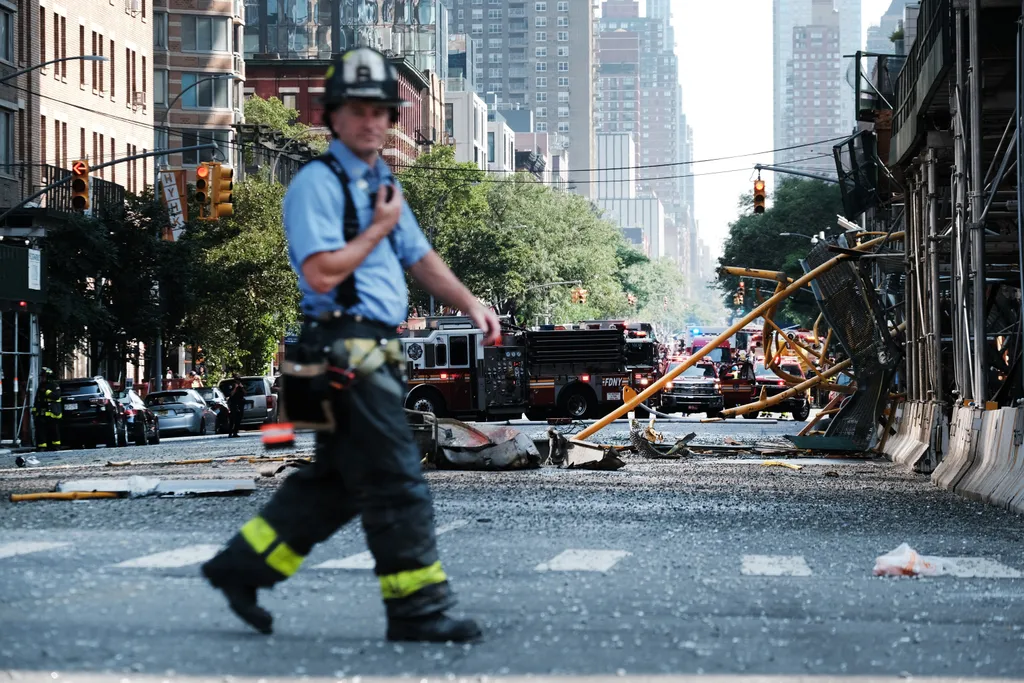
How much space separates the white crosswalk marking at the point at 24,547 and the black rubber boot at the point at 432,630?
3.91m

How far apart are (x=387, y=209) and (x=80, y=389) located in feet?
110

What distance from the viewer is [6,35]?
175 feet

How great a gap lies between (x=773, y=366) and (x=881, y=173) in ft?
16.7

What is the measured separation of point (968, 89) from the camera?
21188 mm

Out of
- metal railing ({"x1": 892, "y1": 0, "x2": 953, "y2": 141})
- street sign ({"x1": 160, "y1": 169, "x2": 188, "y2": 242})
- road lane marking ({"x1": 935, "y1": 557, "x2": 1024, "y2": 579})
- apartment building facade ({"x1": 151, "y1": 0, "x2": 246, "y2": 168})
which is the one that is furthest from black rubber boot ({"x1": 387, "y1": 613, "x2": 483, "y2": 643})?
apartment building facade ({"x1": 151, "y1": 0, "x2": 246, "y2": 168})

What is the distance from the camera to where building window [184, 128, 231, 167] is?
3349 inches

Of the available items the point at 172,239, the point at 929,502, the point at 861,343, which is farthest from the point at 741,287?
the point at 929,502

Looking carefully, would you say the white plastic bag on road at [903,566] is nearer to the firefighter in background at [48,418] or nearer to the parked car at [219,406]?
the firefighter in background at [48,418]

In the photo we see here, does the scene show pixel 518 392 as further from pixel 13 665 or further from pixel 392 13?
pixel 392 13

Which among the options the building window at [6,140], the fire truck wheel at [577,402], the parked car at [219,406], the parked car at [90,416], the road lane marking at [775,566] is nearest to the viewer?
the road lane marking at [775,566]

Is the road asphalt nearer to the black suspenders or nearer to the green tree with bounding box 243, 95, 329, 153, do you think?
the black suspenders

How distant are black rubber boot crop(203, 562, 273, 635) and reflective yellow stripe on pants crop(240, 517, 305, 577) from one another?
0.11 meters

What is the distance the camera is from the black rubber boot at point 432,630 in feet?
20.9

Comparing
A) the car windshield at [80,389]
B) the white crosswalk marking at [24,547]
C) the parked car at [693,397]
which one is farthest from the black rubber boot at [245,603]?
the parked car at [693,397]
